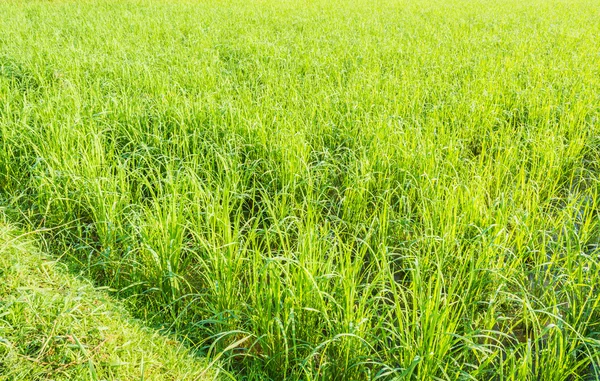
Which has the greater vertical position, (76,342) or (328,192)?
(76,342)

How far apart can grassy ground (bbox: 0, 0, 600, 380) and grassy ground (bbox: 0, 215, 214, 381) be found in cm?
13

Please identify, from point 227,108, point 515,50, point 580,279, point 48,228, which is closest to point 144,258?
point 48,228

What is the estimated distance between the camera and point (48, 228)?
2650mm

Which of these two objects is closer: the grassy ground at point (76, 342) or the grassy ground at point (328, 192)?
the grassy ground at point (76, 342)

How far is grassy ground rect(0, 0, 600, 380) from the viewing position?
Result: 189 cm

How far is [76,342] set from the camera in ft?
5.93

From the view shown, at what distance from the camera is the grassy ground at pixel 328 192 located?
1893 mm

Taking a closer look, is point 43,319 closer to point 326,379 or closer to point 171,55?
point 326,379

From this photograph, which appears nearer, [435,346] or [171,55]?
[435,346]

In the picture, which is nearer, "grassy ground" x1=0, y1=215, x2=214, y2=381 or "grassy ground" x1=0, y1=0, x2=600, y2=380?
"grassy ground" x1=0, y1=215, x2=214, y2=381

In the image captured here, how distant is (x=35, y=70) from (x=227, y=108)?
2.43m

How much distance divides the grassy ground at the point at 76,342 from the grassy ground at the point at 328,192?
128mm

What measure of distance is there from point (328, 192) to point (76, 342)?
1722 mm

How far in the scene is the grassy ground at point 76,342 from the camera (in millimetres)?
1740
